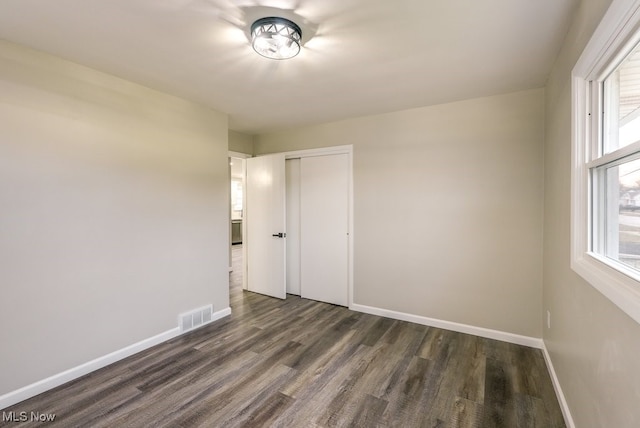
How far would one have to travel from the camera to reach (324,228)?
4.01m

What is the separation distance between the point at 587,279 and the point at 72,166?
345 centimetres

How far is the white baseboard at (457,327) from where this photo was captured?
275 centimetres

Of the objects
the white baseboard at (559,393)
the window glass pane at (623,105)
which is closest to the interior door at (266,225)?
the white baseboard at (559,393)

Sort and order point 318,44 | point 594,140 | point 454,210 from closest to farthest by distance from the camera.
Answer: point 594,140, point 318,44, point 454,210

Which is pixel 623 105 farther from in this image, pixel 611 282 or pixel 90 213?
pixel 90 213

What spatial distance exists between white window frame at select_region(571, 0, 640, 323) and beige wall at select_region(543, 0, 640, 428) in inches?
3.3

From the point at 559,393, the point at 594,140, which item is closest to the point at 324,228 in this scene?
the point at 559,393

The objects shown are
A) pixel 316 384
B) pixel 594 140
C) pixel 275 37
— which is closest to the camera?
pixel 594 140

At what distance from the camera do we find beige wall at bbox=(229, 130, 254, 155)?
14.0 feet

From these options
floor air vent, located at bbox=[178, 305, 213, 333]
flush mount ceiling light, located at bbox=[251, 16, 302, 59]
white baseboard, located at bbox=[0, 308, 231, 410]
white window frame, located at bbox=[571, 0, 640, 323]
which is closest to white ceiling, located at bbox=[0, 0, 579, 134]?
flush mount ceiling light, located at bbox=[251, 16, 302, 59]

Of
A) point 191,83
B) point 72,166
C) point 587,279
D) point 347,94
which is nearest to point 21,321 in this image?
point 72,166

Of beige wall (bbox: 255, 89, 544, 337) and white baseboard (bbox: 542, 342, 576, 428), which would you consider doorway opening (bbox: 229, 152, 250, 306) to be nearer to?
beige wall (bbox: 255, 89, 544, 337)

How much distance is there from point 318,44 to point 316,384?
248 cm

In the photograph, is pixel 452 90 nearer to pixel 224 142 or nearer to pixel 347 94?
pixel 347 94
